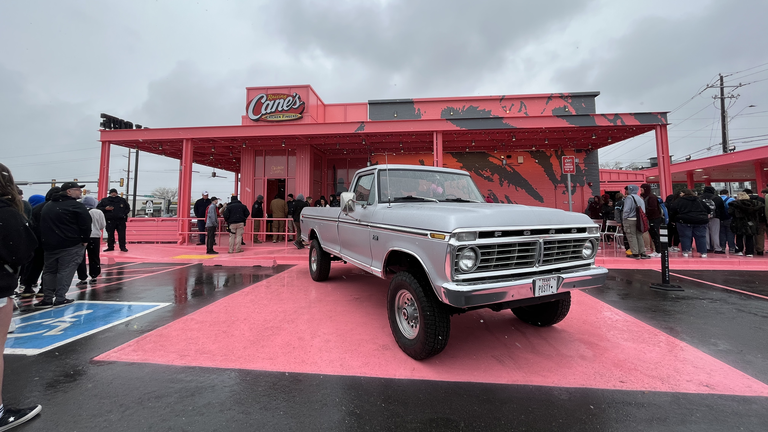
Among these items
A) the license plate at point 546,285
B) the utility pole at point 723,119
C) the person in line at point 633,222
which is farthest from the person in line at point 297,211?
the utility pole at point 723,119

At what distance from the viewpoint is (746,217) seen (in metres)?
8.15

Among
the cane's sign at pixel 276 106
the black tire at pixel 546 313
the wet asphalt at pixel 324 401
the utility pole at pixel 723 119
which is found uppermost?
the utility pole at pixel 723 119

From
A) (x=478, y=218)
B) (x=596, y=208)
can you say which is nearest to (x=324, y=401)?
(x=478, y=218)

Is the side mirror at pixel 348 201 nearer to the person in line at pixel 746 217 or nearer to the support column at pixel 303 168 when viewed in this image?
the support column at pixel 303 168

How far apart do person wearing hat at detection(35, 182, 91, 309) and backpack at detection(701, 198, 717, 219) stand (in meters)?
13.6

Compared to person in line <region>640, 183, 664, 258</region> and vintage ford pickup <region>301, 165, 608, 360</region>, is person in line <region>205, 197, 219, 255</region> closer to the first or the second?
vintage ford pickup <region>301, 165, 608, 360</region>

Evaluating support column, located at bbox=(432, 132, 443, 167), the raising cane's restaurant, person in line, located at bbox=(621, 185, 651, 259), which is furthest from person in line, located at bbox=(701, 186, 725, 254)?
support column, located at bbox=(432, 132, 443, 167)

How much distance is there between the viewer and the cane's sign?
13445mm

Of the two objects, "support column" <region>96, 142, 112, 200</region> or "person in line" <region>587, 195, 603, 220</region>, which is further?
"support column" <region>96, 142, 112, 200</region>

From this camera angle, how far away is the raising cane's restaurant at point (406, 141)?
11.0 metres

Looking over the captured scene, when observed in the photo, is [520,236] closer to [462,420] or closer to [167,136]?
[462,420]

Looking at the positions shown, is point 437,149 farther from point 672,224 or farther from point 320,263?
point 672,224

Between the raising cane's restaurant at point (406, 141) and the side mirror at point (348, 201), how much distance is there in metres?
7.39

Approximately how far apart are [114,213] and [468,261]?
11.2 m
